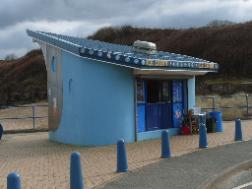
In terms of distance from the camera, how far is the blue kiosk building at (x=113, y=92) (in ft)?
54.9

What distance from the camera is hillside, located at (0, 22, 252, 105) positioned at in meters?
46.2

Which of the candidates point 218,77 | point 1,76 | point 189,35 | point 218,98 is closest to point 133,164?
point 218,98

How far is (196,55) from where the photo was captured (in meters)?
52.3

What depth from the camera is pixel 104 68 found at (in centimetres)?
1678

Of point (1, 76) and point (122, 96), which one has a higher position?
point (1, 76)

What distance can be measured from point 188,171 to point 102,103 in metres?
6.12

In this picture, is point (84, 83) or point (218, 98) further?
point (218, 98)

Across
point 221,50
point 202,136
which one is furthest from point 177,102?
point 221,50

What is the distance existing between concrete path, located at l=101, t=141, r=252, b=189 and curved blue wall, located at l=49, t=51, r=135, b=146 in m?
3.59

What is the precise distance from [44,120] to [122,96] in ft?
51.1

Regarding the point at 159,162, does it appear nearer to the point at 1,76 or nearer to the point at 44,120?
the point at 44,120

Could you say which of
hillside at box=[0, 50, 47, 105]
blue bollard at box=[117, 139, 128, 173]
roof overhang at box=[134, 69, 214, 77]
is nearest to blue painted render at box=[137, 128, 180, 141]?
roof overhang at box=[134, 69, 214, 77]

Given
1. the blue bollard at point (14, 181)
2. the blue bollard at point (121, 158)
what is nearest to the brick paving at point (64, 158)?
the blue bollard at point (121, 158)

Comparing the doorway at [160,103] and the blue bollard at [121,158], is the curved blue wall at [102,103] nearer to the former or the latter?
the doorway at [160,103]
